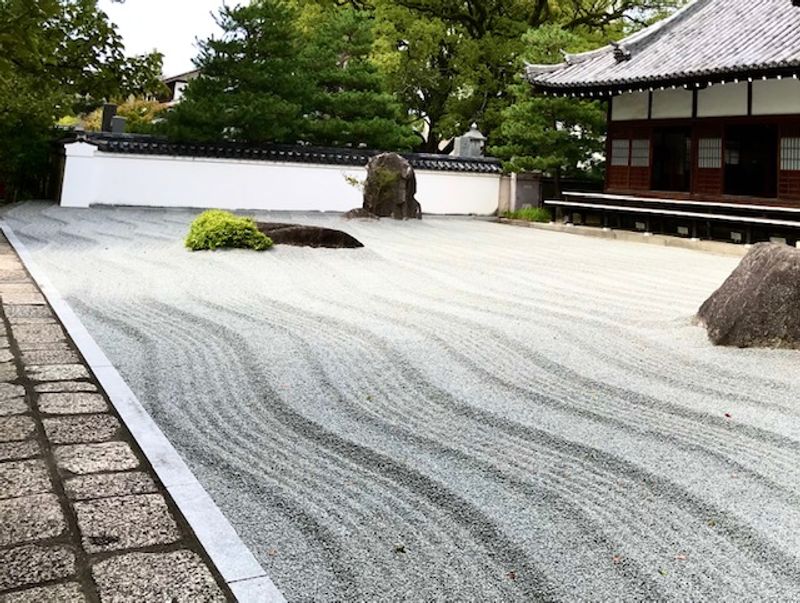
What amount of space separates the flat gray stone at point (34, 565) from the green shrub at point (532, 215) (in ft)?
69.8

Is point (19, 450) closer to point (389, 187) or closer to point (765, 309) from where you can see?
point (765, 309)

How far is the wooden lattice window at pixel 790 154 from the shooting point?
1681cm

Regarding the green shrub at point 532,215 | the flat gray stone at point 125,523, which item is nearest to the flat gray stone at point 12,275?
the flat gray stone at point 125,523

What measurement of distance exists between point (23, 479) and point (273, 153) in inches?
815

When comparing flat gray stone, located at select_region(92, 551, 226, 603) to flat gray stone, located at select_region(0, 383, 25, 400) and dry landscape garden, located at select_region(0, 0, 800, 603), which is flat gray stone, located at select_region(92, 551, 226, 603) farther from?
flat gray stone, located at select_region(0, 383, 25, 400)

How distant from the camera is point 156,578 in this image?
2.50 meters

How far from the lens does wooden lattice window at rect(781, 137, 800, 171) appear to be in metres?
16.8

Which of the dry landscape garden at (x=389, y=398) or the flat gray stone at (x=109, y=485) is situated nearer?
the dry landscape garden at (x=389, y=398)

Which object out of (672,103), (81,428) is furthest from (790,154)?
(81,428)

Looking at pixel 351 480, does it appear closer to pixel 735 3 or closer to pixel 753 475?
pixel 753 475

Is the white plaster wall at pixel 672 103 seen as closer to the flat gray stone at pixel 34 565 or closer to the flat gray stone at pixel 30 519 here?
the flat gray stone at pixel 30 519

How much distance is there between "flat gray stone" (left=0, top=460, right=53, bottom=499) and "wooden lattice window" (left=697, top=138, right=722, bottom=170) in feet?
61.0

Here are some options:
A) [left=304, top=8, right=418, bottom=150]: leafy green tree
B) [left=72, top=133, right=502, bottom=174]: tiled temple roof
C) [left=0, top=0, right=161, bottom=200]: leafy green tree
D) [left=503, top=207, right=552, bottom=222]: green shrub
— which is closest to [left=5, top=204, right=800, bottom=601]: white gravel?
[left=0, top=0, right=161, bottom=200]: leafy green tree

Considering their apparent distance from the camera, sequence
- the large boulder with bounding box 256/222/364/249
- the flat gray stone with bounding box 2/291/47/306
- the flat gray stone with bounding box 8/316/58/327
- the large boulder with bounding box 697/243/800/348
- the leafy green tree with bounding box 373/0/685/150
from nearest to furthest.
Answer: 1. the flat gray stone with bounding box 8/316/58/327
2. the large boulder with bounding box 697/243/800/348
3. the flat gray stone with bounding box 2/291/47/306
4. the large boulder with bounding box 256/222/364/249
5. the leafy green tree with bounding box 373/0/685/150
